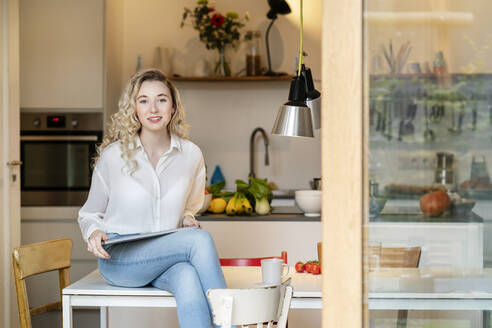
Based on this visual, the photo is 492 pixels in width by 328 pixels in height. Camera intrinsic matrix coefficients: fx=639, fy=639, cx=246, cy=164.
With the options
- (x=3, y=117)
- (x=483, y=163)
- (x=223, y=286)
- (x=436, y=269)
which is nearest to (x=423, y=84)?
(x=483, y=163)

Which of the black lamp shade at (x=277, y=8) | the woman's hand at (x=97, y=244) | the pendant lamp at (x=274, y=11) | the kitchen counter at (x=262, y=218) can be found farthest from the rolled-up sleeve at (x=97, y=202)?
the black lamp shade at (x=277, y=8)

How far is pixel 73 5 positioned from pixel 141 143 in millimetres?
2452

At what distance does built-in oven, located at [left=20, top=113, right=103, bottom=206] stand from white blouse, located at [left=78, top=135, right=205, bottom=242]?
2158 mm

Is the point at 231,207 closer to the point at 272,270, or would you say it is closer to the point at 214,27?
→ the point at 272,270

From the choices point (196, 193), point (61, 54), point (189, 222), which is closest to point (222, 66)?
point (61, 54)

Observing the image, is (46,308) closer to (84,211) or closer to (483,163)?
(84,211)

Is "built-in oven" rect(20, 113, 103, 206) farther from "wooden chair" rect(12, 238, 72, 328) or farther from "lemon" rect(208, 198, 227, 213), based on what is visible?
"wooden chair" rect(12, 238, 72, 328)

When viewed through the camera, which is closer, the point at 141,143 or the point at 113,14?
the point at 141,143

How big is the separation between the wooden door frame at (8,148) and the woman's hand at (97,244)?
53.7 inches

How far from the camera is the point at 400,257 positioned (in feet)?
4.47

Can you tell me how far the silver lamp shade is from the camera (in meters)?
2.11

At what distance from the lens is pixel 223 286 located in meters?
2.11

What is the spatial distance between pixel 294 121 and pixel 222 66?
3034 millimetres

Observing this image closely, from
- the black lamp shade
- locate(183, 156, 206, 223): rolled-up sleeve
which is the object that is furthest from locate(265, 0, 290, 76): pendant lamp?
locate(183, 156, 206, 223): rolled-up sleeve
